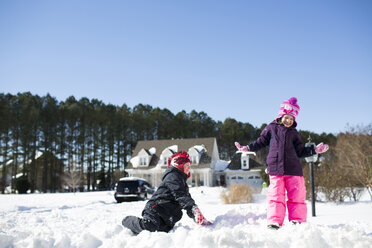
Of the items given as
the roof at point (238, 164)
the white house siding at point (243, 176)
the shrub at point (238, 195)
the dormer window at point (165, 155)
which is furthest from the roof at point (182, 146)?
the shrub at point (238, 195)

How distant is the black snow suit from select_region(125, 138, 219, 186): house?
27.3 metres

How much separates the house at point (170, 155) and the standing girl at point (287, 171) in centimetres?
2698

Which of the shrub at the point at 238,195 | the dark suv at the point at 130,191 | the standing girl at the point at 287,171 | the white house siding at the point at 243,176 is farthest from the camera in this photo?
the white house siding at the point at 243,176

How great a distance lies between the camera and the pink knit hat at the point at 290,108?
444cm

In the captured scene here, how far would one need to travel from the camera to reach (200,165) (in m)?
32.8

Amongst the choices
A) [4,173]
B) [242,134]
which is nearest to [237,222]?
[4,173]

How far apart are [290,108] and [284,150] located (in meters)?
0.70

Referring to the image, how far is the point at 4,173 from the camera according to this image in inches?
1224

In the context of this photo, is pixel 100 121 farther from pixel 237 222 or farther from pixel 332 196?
pixel 237 222

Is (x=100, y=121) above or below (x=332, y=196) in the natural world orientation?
above

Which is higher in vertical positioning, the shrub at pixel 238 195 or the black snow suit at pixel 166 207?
the black snow suit at pixel 166 207

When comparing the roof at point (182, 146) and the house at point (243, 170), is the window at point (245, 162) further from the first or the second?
the roof at point (182, 146)

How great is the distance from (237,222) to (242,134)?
48479 millimetres

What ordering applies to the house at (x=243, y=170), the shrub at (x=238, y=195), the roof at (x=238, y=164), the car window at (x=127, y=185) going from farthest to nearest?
1. the roof at (x=238, y=164)
2. the house at (x=243, y=170)
3. the car window at (x=127, y=185)
4. the shrub at (x=238, y=195)
